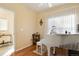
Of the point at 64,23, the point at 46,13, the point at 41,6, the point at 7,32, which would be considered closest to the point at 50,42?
the point at 64,23

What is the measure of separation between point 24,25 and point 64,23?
2.12 ft

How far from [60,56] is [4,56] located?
852mm

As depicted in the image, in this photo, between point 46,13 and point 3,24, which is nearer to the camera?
point 3,24

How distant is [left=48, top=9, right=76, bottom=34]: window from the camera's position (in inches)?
58.6

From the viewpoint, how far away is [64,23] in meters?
1.52

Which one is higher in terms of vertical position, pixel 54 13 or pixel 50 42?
pixel 54 13

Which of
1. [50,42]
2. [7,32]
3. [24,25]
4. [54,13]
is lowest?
[50,42]

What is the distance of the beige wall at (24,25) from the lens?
154 centimetres

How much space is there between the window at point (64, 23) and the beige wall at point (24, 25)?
1.10 ft

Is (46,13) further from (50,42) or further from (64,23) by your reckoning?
(50,42)

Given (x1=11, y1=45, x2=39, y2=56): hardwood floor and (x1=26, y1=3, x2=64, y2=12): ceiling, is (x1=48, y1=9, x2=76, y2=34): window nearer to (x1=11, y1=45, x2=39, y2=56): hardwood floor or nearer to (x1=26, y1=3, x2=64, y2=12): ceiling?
(x1=26, y1=3, x2=64, y2=12): ceiling

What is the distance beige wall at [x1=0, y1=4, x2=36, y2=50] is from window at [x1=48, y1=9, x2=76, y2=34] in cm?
34

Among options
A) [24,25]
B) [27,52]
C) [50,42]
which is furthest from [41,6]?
[27,52]

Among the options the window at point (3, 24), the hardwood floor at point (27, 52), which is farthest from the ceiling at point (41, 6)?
the hardwood floor at point (27, 52)
